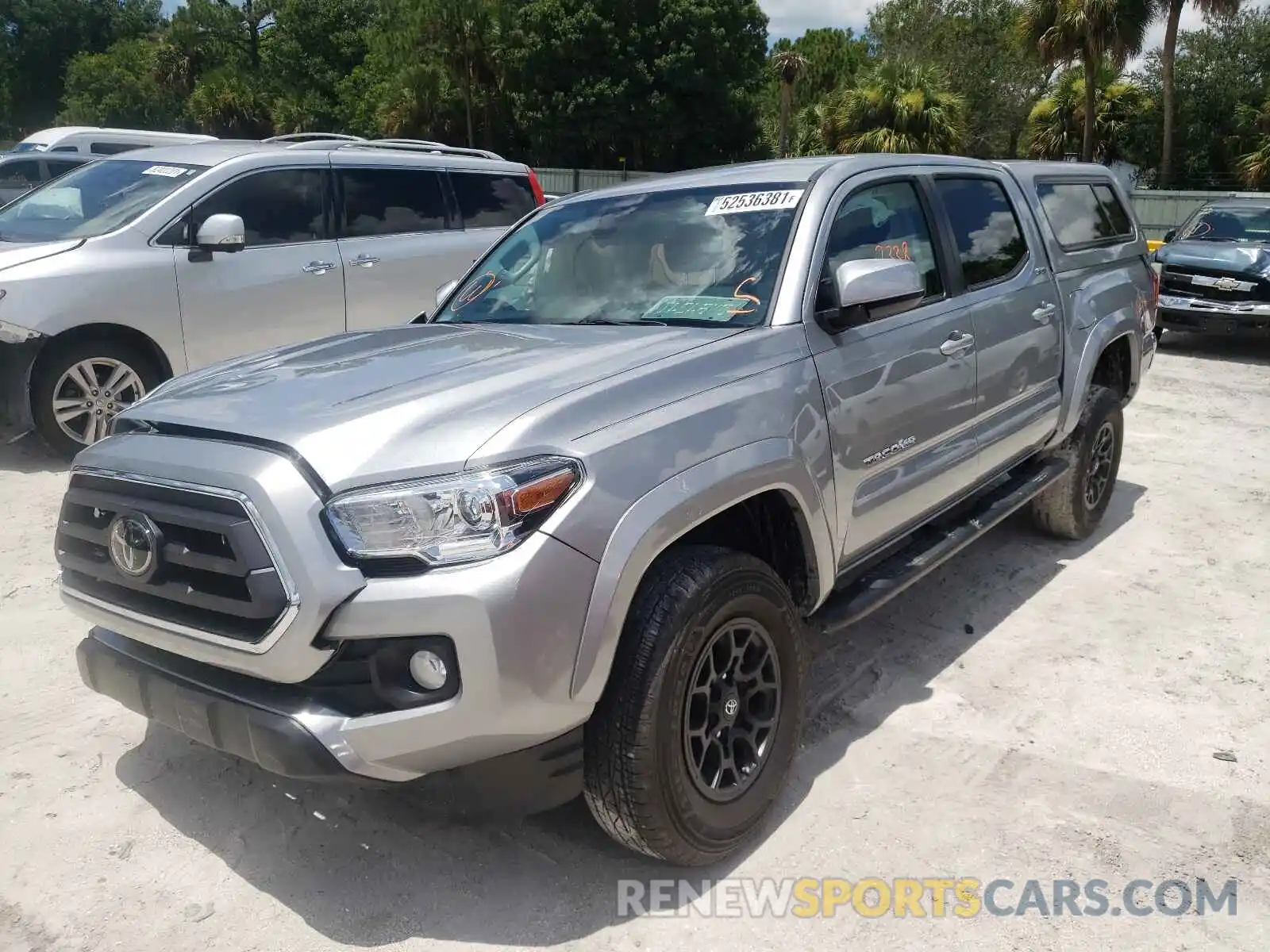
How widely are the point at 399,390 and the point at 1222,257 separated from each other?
11490mm

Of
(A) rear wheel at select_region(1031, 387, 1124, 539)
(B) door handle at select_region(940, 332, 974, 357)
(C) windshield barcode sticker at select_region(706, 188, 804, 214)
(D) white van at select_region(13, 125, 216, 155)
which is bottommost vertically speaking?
(A) rear wheel at select_region(1031, 387, 1124, 539)

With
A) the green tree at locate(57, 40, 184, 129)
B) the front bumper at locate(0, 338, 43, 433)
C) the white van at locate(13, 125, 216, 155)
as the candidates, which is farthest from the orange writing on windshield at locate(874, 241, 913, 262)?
the green tree at locate(57, 40, 184, 129)

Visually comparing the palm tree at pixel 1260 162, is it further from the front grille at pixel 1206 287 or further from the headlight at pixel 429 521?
the headlight at pixel 429 521

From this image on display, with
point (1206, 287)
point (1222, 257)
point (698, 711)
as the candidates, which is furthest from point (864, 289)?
point (1222, 257)

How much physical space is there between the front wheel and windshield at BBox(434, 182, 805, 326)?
944mm

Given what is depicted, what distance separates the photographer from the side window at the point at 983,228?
429 centimetres

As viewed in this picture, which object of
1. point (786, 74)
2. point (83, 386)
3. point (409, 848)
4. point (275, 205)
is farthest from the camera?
point (786, 74)

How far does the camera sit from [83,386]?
6.18 meters

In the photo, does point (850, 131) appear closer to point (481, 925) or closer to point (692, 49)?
point (692, 49)

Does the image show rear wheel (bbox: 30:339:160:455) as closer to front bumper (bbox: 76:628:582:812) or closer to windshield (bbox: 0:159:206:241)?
windshield (bbox: 0:159:206:241)

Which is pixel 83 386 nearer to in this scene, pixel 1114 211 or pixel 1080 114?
pixel 1114 211

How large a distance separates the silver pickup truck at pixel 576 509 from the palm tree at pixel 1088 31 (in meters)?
26.7

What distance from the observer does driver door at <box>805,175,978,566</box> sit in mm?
3326

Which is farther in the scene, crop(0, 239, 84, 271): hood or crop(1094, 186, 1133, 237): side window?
crop(0, 239, 84, 271): hood
